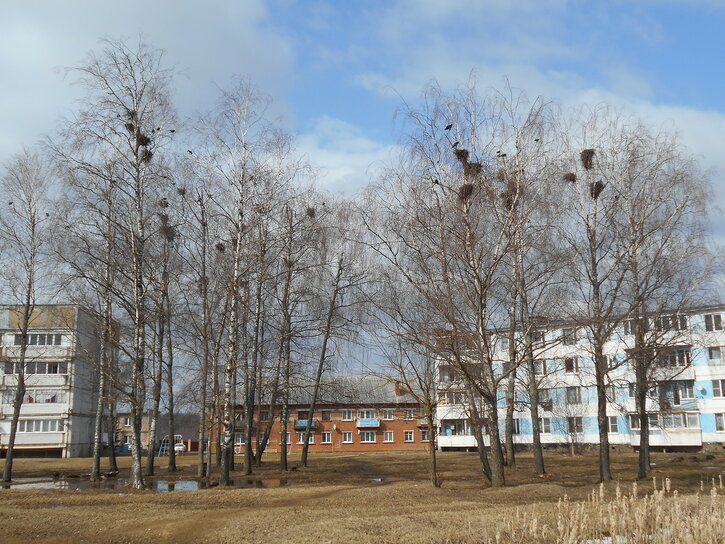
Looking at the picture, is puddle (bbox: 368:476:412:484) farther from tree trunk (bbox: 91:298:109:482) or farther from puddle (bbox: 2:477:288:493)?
tree trunk (bbox: 91:298:109:482)

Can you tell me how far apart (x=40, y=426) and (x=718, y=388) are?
5111 cm

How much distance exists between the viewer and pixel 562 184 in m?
23.0

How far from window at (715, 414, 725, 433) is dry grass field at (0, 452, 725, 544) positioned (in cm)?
2865

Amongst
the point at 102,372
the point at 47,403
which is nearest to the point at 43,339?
the point at 47,403

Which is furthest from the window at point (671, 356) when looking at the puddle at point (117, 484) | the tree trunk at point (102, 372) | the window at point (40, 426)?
the window at point (40, 426)

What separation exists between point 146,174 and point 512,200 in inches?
449

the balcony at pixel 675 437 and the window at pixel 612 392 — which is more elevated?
the window at pixel 612 392

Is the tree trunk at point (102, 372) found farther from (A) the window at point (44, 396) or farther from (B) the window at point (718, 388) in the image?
(B) the window at point (718, 388)

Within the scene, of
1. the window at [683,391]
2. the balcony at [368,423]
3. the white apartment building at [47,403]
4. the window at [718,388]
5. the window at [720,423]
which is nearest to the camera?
the window at [720,423]

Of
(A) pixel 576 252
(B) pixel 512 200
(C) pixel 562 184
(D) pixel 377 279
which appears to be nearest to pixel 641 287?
(A) pixel 576 252

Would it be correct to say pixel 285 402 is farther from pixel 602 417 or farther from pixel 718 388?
pixel 718 388

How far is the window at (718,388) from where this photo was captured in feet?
156

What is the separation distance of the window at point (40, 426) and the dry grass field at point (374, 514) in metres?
36.0

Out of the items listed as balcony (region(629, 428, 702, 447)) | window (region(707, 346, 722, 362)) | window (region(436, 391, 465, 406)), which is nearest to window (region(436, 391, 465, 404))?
window (region(436, 391, 465, 406))
